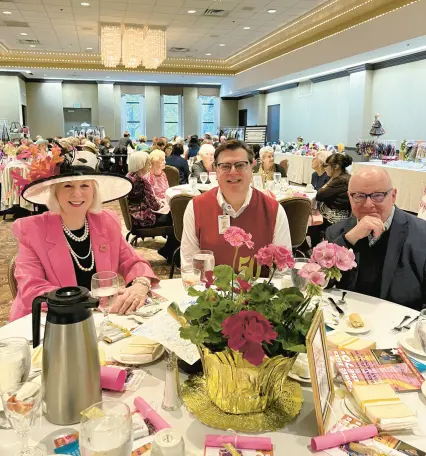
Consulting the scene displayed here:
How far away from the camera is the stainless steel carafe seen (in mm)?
1053

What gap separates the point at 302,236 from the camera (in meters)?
4.16

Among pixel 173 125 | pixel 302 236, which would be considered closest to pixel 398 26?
pixel 302 236

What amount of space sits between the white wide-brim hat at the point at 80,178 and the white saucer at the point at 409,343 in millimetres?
1430

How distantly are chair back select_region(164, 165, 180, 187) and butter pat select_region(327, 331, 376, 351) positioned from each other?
5.87 metres

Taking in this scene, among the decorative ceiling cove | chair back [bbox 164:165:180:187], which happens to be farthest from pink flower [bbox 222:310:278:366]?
the decorative ceiling cove

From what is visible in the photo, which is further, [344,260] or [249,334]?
[344,260]

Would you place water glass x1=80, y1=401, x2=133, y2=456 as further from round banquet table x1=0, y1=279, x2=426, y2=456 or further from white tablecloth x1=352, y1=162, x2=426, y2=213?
white tablecloth x1=352, y1=162, x2=426, y2=213

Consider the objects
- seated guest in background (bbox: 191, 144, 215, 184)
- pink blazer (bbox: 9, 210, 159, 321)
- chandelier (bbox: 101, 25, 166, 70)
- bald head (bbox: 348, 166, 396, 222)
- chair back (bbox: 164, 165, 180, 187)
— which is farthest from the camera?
chandelier (bbox: 101, 25, 166, 70)

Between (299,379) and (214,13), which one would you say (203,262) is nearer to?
(299,379)

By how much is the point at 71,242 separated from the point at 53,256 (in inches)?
4.8

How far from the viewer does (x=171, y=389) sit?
113 centimetres

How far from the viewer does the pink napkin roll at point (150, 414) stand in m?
1.06

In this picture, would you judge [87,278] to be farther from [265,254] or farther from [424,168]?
[424,168]

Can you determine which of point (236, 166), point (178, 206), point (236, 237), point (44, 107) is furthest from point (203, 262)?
point (44, 107)
